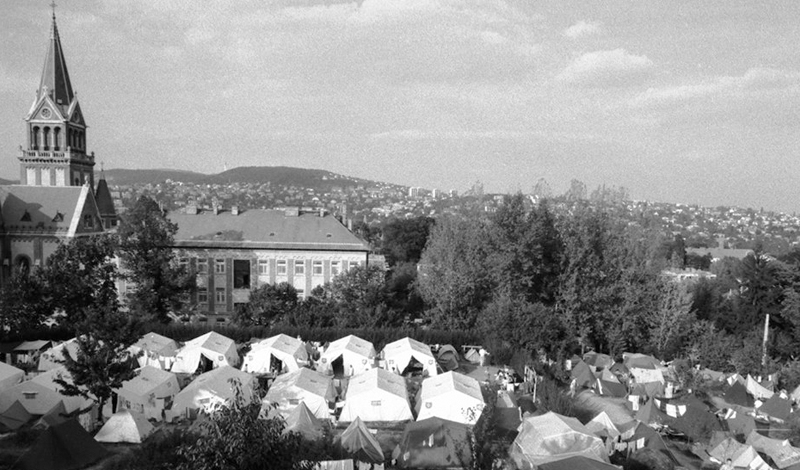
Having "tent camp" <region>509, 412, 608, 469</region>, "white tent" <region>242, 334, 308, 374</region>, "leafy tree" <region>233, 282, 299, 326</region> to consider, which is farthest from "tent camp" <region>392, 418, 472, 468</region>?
"leafy tree" <region>233, 282, 299, 326</region>

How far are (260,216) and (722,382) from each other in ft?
89.9

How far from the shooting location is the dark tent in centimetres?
1391

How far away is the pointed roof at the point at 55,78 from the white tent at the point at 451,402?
4646cm

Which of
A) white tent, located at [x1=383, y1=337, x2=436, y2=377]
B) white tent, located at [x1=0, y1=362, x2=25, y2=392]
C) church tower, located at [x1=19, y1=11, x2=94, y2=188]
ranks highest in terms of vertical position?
church tower, located at [x1=19, y1=11, x2=94, y2=188]

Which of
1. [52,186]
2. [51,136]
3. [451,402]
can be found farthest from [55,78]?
[451,402]

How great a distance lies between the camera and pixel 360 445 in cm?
1477

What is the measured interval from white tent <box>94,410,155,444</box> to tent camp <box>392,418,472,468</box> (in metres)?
6.81

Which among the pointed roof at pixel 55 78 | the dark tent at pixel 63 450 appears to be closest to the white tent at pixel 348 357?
the dark tent at pixel 63 450

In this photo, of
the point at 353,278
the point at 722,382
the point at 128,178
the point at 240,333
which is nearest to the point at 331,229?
the point at 353,278

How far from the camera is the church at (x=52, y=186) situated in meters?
39.3

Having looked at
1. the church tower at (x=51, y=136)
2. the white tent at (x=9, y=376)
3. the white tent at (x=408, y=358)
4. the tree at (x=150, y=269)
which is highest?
the church tower at (x=51, y=136)

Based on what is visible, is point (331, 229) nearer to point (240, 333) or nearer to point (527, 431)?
point (240, 333)

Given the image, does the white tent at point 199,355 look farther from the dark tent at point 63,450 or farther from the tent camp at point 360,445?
the tent camp at point 360,445

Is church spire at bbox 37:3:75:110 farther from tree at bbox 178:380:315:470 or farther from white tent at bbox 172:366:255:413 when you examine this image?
tree at bbox 178:380:315:470
